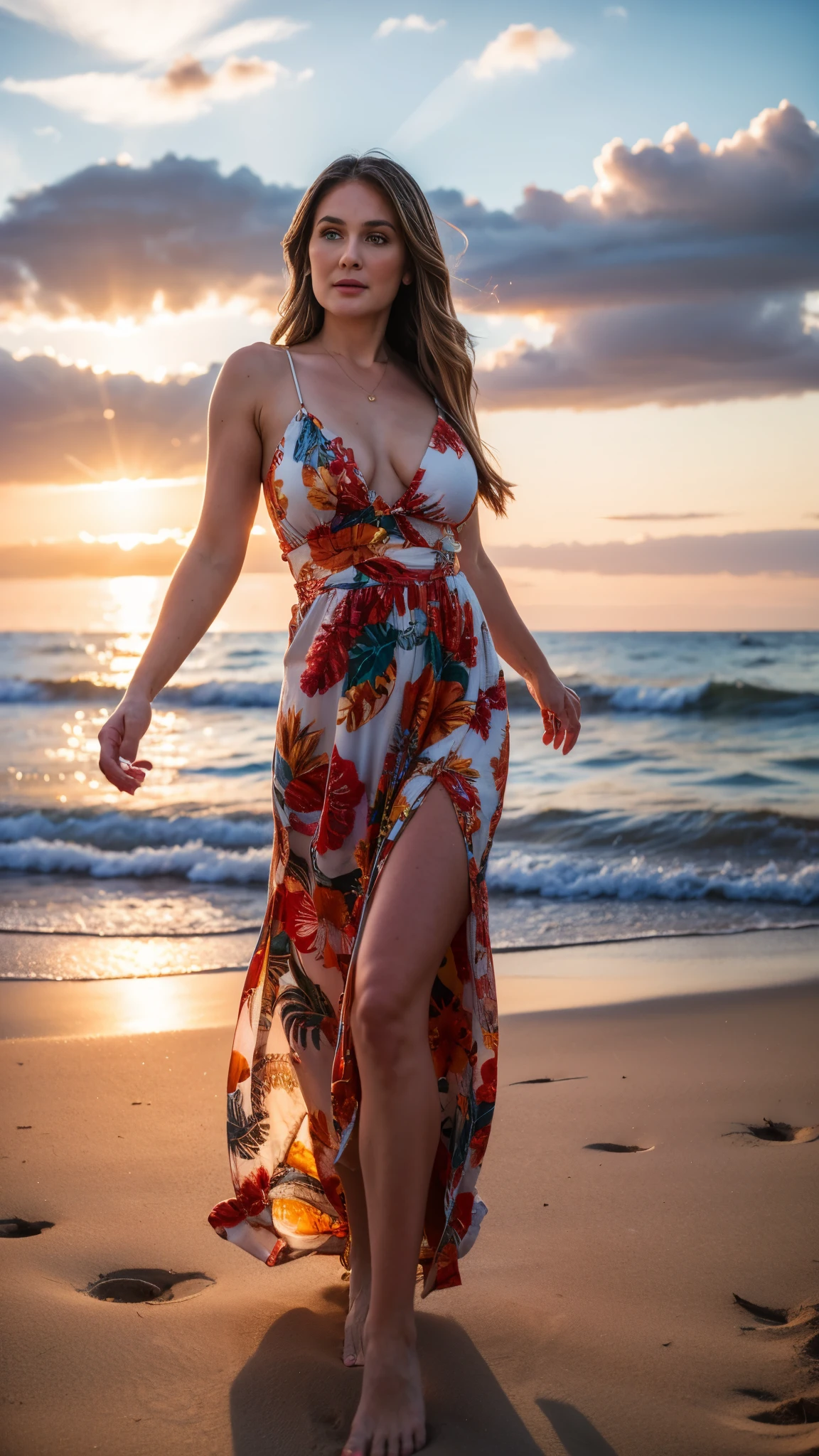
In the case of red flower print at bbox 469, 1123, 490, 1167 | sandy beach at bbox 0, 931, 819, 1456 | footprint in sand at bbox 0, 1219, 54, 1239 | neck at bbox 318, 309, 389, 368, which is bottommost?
Result: sandy beach at bbox 0, 931, 819, 1456

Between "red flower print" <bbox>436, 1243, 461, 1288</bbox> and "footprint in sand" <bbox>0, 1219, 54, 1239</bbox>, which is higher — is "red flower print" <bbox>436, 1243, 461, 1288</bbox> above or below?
above

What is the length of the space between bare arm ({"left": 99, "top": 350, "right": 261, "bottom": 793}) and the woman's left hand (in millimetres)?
763

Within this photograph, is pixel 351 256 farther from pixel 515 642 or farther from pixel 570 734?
pixel 570 734

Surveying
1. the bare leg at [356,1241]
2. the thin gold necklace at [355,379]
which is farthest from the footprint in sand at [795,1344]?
the thin gold necklace at [355,379]

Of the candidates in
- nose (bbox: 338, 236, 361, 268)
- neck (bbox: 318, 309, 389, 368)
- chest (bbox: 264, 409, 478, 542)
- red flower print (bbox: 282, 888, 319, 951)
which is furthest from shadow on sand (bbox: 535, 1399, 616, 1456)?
nose (bbox: 338, 236, 361, 268)

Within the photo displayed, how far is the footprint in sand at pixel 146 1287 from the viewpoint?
2311mm

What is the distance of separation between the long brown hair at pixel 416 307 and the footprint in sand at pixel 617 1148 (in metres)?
1.62

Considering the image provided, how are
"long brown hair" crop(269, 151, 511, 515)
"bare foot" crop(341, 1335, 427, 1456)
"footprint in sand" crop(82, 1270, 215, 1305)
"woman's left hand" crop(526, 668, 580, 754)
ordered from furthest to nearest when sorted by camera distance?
"woman's left hand" crop(526, 668, 580, 754)
"long brown hair" crop(269, 151, 511, 515)
"footprint in sand" crop(82, 1270, 215, 1305)
"bare foot" crop(341, 1335, 427, 1456)

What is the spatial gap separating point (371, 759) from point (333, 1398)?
1063 mm

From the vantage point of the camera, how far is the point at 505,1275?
7.88 ft

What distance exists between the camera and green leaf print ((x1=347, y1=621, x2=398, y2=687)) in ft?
6.98

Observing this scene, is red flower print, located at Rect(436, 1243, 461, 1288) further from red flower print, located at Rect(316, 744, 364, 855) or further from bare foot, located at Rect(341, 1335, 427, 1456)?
red flower print, located at Rect(316, 744, 364, 855)

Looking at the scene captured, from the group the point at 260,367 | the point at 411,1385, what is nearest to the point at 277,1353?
the point at 411,1385

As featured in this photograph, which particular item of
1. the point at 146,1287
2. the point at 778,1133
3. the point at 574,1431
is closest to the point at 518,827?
the point at 778,1133
